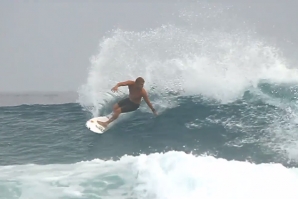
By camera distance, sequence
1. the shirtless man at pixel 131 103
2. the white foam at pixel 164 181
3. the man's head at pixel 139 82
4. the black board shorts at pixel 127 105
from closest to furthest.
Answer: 1. the white foam at pixel 164 181
2. the man's head at pixel 139 82
3. the shirtless man at pixel 131 103
4. the black board shorts at pixel 127 105

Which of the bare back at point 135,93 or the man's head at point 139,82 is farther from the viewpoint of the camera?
the bare back at point 135,93

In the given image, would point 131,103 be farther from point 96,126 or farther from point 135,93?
point 96,126

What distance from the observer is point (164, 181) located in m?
5.64

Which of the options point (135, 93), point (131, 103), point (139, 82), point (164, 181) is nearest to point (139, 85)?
point (139, 82)

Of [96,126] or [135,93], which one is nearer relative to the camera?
[135,93]

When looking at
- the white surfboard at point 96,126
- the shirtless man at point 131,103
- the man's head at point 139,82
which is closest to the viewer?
the man's head at point 139,82

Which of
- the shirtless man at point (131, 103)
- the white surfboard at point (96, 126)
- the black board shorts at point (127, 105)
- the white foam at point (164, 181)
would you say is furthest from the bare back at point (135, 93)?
the white foam at point (164, 181)

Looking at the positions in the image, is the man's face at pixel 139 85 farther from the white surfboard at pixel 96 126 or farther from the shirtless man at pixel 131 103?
the white surfboard at pixel 96 126

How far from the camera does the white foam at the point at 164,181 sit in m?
5.41

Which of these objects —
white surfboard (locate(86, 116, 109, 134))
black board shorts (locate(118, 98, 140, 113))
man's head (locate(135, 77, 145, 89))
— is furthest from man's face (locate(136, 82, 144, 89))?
white surfboard (locate(86, 116, 109, 134))

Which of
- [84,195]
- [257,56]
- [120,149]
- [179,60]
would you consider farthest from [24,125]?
[257,56]

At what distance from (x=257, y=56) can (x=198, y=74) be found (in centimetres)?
207

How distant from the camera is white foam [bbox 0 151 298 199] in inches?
213

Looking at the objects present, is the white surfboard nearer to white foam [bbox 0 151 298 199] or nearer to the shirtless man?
the shirtless man
